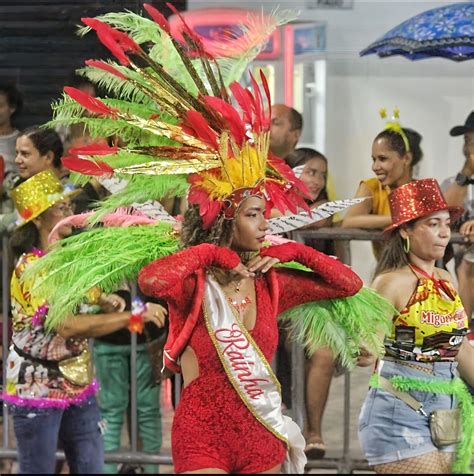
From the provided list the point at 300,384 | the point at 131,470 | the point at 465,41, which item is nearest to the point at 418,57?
the point at 465,41

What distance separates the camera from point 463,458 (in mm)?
4906

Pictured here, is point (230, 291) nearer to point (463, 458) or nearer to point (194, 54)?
point (194, 54)

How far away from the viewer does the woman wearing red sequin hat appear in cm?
489

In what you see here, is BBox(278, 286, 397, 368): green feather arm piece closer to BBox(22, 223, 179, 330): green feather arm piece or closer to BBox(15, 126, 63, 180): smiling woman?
BBox(22, 223, 179, 330): green feather arm piece

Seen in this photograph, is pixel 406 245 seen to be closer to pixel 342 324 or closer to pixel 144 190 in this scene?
pixel 342 324

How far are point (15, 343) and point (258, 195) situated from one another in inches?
57.2

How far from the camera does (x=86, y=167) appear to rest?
4.20m

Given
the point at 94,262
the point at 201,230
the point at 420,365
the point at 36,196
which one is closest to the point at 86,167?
the point at 94,262

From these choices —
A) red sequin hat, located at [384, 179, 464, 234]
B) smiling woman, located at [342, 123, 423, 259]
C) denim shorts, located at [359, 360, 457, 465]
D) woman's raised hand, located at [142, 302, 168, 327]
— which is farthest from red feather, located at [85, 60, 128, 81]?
smiling woman, located at [342, 123, 423, 259]

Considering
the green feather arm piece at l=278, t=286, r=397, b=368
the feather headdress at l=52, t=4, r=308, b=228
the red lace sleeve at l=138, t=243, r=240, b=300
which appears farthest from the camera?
the green feather arm piece at l=278, t=286, r=397, b=368

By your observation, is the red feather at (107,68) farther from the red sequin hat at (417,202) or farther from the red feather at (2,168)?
the red feather at (2,168)

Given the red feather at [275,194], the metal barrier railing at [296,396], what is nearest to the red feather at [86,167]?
the red feather at [275,194]

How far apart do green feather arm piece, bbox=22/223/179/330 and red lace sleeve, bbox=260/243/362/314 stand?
1.31ft

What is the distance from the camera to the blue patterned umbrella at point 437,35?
650cm
